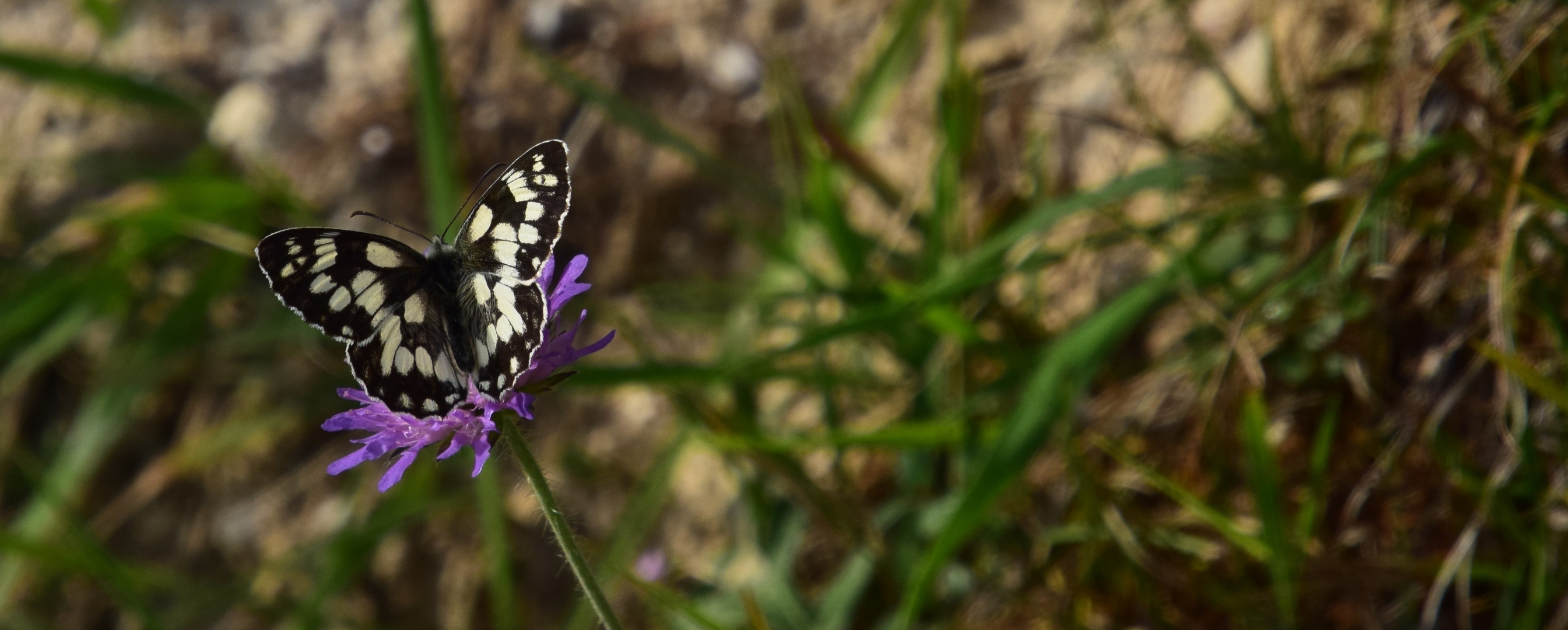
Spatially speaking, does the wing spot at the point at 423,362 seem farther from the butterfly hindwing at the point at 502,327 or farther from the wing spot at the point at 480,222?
the wing spot at the point at 480,222

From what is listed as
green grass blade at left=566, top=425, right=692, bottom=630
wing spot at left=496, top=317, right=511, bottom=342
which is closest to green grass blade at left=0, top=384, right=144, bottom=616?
green grass blade at left=566, top=425, right=692, bottom=630

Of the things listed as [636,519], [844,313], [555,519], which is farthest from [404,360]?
[844,313]

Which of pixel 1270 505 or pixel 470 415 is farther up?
pixel 470 415

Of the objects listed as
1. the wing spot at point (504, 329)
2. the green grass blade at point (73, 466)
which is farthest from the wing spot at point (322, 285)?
the green grass blade at point (73, 466)

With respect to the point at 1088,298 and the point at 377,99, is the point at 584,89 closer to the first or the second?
the point at 377,99

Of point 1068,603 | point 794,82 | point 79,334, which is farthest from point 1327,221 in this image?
point 79,334

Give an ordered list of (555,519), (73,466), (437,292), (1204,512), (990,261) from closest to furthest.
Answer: (555,519) → (437,292) → (1204,512) → (990,261) → (73,466)

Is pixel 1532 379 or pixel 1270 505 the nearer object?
pixel 1532 379

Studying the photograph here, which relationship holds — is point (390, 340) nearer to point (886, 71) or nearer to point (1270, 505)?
point (1270, 505)
